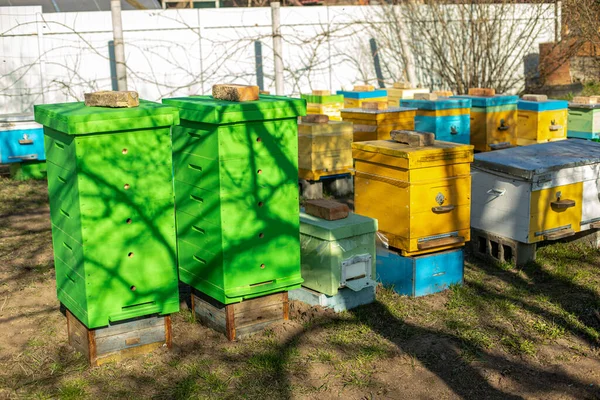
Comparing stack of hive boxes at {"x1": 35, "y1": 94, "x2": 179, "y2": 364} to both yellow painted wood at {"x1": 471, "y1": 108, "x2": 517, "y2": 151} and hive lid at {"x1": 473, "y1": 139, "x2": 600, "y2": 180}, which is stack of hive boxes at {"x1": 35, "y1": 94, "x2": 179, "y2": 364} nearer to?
hive lid at {"x1": 473, "y1": 139, "x2": 600, "y2": 180}

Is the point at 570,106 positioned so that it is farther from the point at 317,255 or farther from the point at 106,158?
the point at 106,158

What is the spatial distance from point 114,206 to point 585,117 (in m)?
6.05

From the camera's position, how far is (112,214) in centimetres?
382

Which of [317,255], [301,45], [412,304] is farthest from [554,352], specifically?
[301,45]

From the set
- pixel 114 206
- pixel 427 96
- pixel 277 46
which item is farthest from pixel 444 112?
pixel 114 206

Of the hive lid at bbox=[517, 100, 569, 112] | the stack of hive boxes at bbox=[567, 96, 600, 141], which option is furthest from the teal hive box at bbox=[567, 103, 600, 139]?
the hive lid at bbox=[517, 100, 569, 112]

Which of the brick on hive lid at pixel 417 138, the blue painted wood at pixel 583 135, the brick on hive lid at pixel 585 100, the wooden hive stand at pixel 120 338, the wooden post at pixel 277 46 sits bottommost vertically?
the wooden hive stand at pixel 120 338

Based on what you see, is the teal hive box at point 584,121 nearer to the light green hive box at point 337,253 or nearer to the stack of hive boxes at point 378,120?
the stack of hive boxes at point 378,120

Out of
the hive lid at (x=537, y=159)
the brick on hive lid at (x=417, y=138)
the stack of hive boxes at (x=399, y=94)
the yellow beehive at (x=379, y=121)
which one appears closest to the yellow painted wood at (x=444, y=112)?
the yellow beehive at (x=379, y=121)

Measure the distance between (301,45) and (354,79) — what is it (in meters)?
1.20

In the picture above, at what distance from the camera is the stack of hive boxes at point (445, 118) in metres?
7.37

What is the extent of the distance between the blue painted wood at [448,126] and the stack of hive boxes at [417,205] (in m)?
2.25

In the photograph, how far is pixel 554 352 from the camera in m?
4.23

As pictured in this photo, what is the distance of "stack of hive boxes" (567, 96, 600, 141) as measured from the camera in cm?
800
